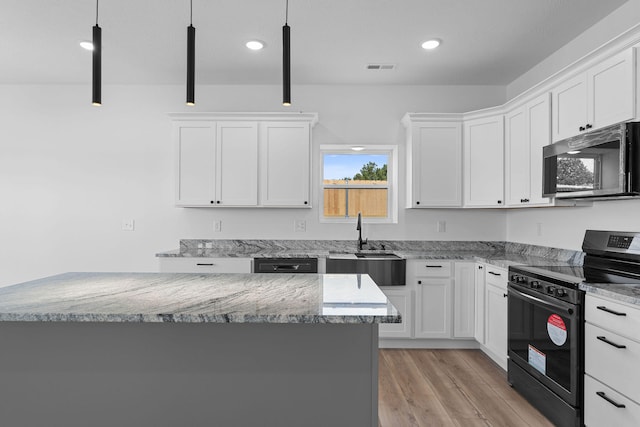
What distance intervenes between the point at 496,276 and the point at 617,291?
47.7 inches

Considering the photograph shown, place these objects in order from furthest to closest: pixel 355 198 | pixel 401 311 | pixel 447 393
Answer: pixel 355 198
pixel 401 311
pixel 447 393

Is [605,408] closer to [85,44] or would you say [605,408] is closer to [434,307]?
[434,307]

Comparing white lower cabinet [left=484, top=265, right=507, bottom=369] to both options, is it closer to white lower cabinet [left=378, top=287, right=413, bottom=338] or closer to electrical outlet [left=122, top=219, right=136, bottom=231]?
white lower cabinet [left=378, top=287, right=413, bottom=338]

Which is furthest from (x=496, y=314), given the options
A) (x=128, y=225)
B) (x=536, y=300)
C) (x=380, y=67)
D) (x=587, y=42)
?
(x=128, y=225)

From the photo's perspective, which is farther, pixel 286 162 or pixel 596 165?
pixel 286 162

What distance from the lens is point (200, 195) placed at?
376cm

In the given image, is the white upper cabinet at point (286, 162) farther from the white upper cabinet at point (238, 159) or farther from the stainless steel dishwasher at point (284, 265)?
the stainless steel dishwasher at point (284, 265)

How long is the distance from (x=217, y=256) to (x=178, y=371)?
6.71 feet

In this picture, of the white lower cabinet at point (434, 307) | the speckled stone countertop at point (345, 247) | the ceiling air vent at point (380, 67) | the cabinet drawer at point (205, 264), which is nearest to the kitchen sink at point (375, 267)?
the white lower cabinet at point (434, 307)

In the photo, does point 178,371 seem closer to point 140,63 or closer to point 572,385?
point 572,385

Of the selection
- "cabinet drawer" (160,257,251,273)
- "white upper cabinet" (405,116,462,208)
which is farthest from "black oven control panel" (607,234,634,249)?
"cabinet drawer" (160,257,251,273)

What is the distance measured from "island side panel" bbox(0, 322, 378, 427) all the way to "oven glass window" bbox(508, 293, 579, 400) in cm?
130

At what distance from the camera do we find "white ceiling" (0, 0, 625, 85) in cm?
260

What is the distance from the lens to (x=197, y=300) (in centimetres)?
148
